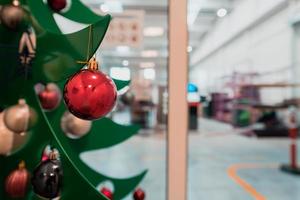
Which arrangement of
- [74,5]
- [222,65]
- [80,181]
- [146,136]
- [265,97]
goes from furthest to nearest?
1. [222,65]
2. [265,97]
3. [146,136]
4. [74,5]
5. [80,181]

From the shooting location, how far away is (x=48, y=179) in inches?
42.4

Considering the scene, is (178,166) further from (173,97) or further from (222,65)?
(222,65)

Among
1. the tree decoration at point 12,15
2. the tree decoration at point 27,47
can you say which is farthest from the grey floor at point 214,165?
the tree decoration at point 12,15

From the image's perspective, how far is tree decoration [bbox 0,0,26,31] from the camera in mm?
1285

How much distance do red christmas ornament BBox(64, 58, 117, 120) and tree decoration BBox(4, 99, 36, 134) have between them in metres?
0.50

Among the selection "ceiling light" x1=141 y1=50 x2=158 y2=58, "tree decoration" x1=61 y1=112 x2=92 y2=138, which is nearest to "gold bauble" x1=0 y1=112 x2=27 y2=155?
"tree decoration" x1=61 y1=112 x2=92 y2=138

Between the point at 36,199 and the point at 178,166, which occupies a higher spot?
the point at 178,166

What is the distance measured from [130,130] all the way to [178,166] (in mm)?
816

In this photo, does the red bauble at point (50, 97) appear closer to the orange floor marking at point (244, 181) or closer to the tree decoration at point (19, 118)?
the tree decoration at point (19, 118)

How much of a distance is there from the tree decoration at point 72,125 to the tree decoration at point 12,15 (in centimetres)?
57

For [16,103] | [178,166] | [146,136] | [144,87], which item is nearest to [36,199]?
[16,103]

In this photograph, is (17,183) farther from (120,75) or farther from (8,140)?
(120,75)

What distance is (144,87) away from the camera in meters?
8.41

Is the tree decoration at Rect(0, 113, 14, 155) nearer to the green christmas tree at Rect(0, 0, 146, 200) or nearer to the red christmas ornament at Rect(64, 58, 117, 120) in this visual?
the green christmas tree at Rect(0, 0, 146, 200)
